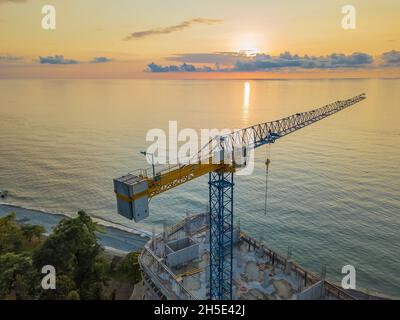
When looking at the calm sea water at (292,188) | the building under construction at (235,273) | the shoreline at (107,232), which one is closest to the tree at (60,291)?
the building under construction at (235,273)

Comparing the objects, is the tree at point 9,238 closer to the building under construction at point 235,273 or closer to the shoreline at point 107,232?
the shoreline at point 107,232

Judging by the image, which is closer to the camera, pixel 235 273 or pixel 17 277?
pixel 17 277

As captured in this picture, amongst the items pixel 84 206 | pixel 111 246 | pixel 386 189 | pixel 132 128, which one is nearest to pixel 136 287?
pixel 111 246

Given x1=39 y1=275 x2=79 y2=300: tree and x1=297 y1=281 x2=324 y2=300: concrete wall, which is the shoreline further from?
x1=297 y1=281 x2=324 y2=300: concrete wall

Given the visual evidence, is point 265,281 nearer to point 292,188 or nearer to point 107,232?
point 107,232

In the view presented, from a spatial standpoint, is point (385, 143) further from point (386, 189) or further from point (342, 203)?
point (342, 203)

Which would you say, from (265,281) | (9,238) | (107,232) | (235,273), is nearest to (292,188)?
(107,232)
